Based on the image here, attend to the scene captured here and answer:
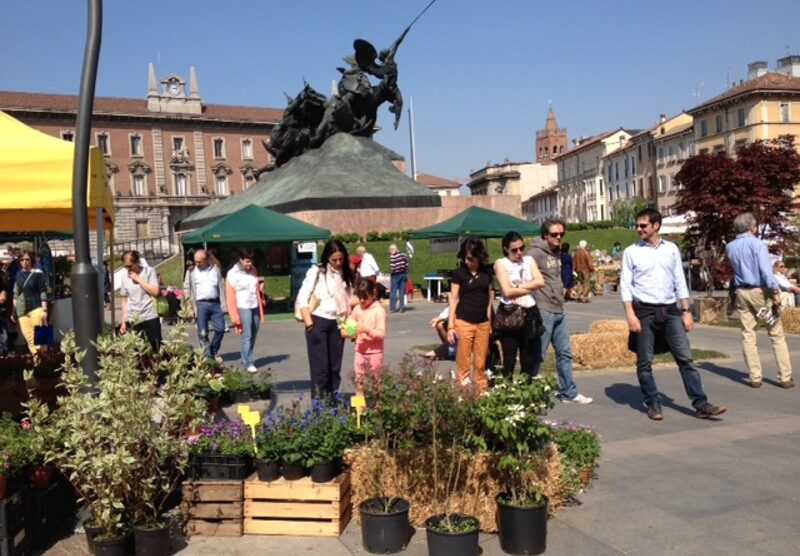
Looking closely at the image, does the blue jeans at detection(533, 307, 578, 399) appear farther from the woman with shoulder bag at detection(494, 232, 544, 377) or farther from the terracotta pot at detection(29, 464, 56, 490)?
the terracotta pot at detection(29, 464, 56, 490)

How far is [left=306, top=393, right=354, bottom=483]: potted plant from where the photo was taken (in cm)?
464

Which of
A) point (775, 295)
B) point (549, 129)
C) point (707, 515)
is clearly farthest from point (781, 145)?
point (549, 129)

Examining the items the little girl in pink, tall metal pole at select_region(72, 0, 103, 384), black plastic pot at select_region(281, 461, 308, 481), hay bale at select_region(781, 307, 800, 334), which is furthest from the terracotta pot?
hay bale at select_region(781, 307, 800, 334)

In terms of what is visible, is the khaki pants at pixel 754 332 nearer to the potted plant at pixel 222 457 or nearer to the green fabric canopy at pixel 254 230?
the potted plant at pixel 222 457

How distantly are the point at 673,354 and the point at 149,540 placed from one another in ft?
15.8

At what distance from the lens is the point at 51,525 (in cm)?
467

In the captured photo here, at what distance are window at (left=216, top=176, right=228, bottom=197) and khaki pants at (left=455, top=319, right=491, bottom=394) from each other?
92288mm

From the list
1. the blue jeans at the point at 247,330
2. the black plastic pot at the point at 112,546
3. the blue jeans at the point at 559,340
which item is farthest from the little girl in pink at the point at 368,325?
the blue jeans at the point at 247,330

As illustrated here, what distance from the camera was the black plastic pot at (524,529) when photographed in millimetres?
4199

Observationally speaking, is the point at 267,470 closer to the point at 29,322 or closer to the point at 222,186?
the point at 29,322

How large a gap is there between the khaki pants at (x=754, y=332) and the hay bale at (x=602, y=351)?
5.94 ft

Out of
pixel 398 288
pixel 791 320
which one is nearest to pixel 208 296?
pixel 398 288

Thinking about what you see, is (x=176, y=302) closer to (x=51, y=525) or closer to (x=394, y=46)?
(x=51, y=525)

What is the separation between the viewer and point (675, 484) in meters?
5.24
